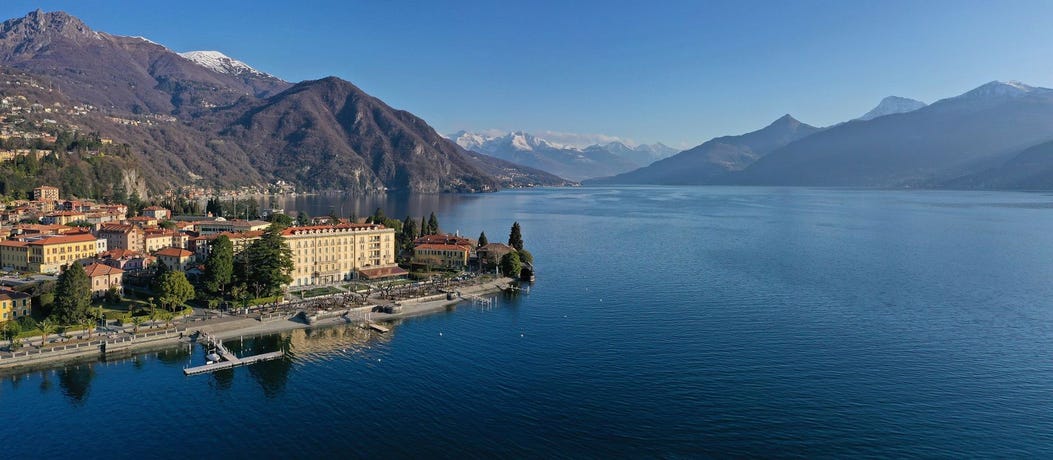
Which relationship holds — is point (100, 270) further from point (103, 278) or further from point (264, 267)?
point (264, 267)

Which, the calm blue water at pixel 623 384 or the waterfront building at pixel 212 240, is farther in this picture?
the waterfront building at pixel 212 240

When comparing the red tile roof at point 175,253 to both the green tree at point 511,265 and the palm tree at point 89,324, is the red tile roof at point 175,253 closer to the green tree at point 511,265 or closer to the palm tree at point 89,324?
the palm tree at point 89,324

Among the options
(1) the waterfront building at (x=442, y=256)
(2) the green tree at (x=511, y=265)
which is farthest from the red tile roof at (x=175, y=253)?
(2) the green tree at (x=511, y=265)

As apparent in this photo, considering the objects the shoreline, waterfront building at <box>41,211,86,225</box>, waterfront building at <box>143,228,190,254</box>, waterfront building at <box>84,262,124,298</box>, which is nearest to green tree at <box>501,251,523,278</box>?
the shoreline

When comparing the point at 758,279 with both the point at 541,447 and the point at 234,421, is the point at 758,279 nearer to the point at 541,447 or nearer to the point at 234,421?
the point at 541,447

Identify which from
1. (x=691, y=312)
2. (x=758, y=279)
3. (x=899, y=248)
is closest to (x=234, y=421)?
(x=691, y=312)

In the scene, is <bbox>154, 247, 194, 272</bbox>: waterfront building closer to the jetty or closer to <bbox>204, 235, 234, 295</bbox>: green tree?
<bbox>204, 235, 234, 295</bbox>: green tree
